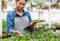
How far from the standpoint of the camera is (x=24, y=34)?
3762 millimetres

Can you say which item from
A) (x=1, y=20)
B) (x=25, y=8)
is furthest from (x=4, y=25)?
(x=25, y=8)

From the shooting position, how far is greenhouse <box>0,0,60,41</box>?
3746mm

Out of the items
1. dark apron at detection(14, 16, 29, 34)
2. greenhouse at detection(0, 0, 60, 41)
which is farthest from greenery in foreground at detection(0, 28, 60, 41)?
dark apron at detection(14, 16, 29, 34)

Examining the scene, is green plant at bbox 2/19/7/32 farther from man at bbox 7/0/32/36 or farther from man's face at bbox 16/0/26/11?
man's face at bbox 16/0/26/11

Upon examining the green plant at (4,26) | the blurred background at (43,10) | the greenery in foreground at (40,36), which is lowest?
the greenery in foreground at (40,36)

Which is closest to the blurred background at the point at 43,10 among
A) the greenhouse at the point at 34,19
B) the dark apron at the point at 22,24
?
the greenhouse at the point at 34,19

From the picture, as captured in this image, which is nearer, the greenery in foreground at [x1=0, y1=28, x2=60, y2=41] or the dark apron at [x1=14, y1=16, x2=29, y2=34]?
the greenery in foreground at [x1=0, y1=28, x2=60, y2=41]

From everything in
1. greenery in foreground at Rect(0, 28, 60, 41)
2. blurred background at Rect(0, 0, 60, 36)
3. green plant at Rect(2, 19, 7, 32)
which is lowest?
greenery in foreground at Rect(0, 28, 60, 41)

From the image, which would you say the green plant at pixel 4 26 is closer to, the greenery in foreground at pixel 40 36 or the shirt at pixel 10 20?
the shirt at pixel 10 20

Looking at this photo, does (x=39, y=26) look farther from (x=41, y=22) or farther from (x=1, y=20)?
(x=1, y=20)

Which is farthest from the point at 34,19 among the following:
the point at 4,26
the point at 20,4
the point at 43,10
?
the point at 4,26

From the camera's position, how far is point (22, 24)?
3.79 meters

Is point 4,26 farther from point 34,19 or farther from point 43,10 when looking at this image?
point 43,10

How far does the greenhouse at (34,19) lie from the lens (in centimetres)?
375
